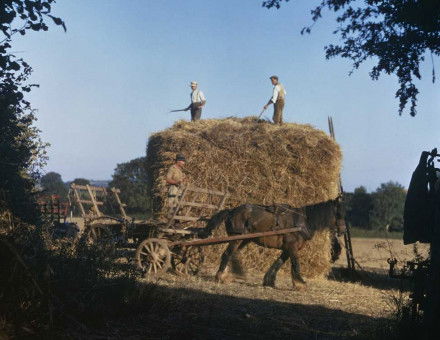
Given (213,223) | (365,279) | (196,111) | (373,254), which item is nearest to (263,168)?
(213,223)

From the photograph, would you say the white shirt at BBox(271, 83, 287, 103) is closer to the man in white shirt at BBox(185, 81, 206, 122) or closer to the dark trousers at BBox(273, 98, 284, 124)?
the dark trousers at BBox(273, 98, 284, 124)

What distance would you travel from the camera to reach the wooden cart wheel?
37.4 feet

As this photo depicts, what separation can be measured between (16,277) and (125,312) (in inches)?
74.3

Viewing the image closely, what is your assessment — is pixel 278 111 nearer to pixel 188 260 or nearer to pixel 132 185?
pixel 188 260

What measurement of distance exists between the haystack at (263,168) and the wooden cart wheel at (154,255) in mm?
2559

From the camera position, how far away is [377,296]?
459 inches

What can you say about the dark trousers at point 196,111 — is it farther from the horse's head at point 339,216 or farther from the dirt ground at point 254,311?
the dirt ground at point 254,311

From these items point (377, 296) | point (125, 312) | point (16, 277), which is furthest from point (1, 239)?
point (377, 296)

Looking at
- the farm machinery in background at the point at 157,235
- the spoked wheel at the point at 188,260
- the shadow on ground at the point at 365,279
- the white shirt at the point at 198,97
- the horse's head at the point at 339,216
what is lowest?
the shadow on ground at the point at 365,279

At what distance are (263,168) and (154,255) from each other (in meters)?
4.36

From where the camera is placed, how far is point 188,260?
41.2ft

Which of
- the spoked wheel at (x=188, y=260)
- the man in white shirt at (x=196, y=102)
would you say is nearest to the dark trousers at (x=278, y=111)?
the man in white shirt at (x=196, y=102)

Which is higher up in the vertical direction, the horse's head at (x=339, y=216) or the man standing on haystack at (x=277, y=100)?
the man standing on haystack at (x=277, y=100)

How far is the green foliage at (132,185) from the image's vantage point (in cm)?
3204
